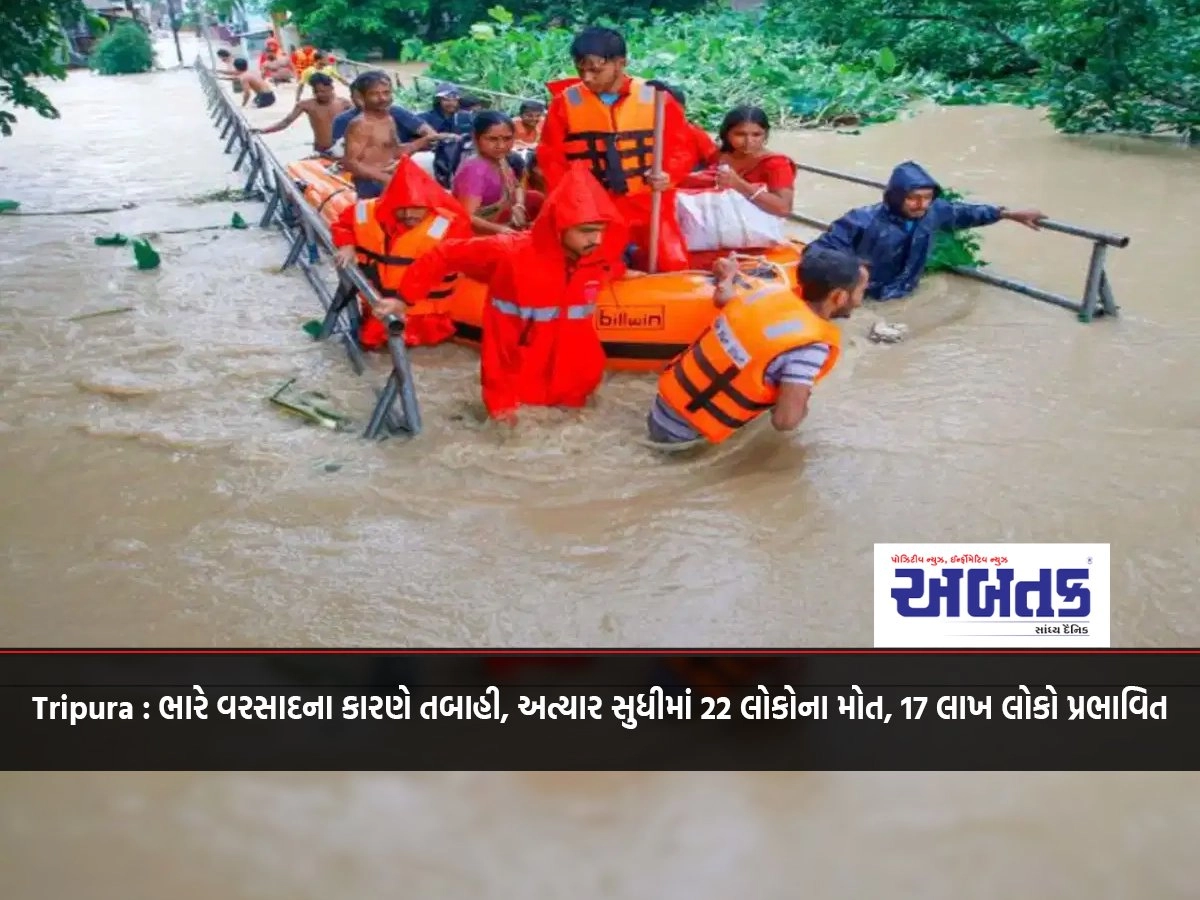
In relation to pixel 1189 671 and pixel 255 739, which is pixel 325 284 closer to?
pixel 255 739

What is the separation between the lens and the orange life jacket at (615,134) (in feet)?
14.3

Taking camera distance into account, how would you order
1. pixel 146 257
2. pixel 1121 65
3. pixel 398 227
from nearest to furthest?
pixel 398 227
pixel 146 257
pixel 1121 65

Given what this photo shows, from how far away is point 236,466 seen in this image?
11.3ft

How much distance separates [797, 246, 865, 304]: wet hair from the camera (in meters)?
3.12

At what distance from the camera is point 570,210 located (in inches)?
130

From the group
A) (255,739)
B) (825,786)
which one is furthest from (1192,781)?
(255,739)

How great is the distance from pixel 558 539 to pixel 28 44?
6965 millimetres

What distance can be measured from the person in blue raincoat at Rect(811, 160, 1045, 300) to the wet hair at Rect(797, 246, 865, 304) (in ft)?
5.93

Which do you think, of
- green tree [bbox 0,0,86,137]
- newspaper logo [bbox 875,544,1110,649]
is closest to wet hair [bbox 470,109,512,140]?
newspaper logo [bbox 875,544,1110,649]

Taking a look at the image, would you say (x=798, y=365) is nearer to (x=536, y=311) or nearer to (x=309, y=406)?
(x=536, y=311)

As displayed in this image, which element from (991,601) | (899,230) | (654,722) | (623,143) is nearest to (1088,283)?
(899,230)

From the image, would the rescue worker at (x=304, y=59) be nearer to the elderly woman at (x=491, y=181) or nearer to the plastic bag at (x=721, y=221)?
the elderly woman at (x=491, y=181)

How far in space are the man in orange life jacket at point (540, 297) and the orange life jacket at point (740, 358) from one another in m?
0.44

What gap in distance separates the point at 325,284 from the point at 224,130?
27.5 ft
